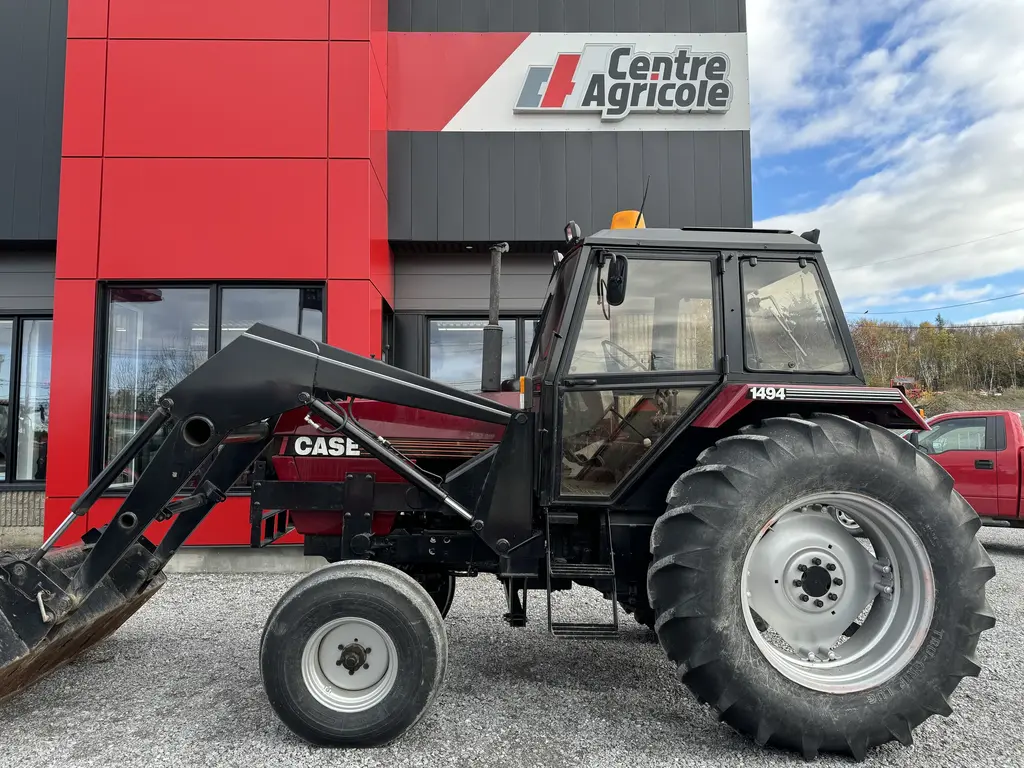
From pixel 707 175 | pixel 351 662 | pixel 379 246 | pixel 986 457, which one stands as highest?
pixel 707 175

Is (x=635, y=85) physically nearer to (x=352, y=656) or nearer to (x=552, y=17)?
(x=552, y=17)

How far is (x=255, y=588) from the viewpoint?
5.70 metres

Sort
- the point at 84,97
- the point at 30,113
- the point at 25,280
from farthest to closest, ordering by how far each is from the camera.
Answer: the point at 25,280 < the point at 30,113 < the point at 84,97

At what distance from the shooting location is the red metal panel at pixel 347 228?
636 centimetres

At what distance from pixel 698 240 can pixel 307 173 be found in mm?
4508

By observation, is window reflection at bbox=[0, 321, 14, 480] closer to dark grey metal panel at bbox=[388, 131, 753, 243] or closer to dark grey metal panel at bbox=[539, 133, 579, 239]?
dark grey metal panel at bbox=[388, 131, 753, 243]

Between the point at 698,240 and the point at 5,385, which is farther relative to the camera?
the point at 5,385

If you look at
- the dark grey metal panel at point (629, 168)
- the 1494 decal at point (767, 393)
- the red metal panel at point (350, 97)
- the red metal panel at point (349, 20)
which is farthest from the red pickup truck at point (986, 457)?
the red metal panel at point (349, 20)

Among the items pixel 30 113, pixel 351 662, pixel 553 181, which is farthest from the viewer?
pixel 553 181

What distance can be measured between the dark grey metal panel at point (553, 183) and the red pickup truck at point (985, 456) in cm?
484

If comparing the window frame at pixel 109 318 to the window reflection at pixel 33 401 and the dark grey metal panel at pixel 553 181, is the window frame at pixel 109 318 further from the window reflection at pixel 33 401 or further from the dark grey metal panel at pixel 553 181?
the window reflection at pixel 33 401

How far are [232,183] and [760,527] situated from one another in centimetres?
583

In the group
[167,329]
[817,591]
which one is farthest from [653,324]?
[167,329]

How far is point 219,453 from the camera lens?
10.8 feet
